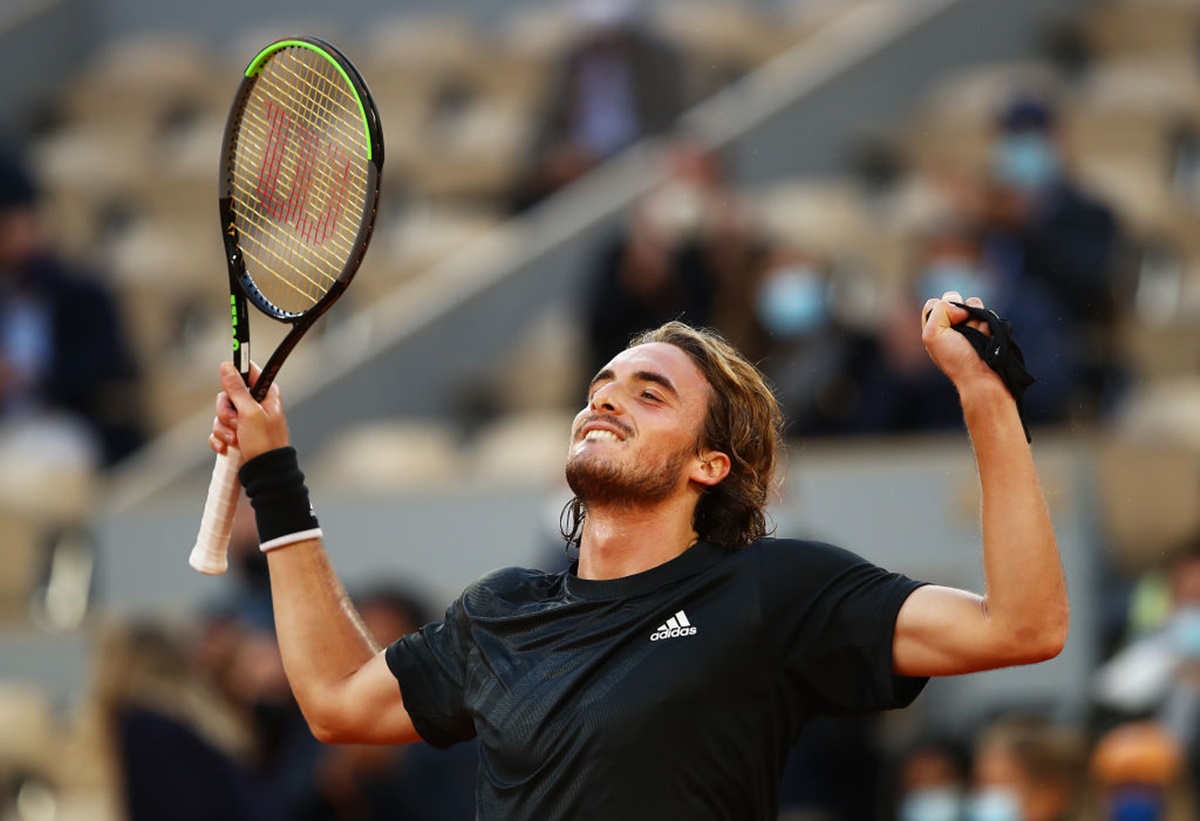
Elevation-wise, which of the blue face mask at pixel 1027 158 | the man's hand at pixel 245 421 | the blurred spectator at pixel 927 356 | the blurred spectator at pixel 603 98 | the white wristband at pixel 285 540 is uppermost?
the blurred spectator at pixel 603 98

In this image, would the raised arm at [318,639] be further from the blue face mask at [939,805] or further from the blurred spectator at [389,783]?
the blue face mask at [939,805]

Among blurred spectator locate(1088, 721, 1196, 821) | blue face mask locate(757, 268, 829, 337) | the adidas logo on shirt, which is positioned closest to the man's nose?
the adidas logo on shirt

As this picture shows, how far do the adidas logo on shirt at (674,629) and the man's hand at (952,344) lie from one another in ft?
1.52

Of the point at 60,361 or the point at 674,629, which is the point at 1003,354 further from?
the point at 60,361

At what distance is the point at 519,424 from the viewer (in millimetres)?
7984

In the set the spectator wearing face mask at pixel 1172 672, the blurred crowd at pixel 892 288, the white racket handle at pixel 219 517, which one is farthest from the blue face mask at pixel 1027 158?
the white racket handle at pixel 219 517

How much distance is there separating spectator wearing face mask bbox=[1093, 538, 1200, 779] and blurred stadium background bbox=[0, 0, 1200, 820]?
22 cm

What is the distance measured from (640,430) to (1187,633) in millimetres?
3306

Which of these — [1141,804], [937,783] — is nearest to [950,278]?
[937,783]

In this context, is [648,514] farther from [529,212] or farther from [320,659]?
[529,212]

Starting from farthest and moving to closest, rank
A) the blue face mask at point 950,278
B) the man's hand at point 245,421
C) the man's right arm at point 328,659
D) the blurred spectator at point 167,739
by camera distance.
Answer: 1. the blue face mask at point 950,278
2. the blurred spectator at point 167,739
3. the man's hand at point 245,421
4. the man's right arm at point 328,659

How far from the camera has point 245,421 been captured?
3217mm

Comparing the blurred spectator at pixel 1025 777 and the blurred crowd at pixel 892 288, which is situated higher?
the blurred crowd at pixel 892 288

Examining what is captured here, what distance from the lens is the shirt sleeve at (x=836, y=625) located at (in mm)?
2748
